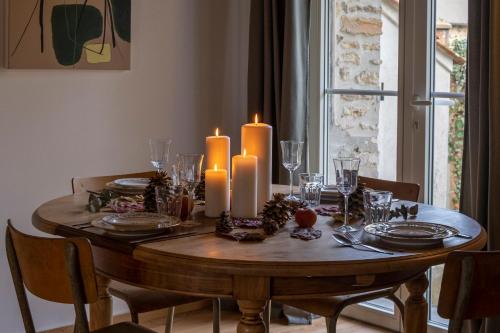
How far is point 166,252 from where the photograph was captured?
1991 millimetres

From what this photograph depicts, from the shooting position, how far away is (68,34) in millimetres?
3574

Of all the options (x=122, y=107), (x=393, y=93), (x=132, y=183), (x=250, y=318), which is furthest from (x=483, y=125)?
(x=122, y=107)

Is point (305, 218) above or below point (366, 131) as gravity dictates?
below

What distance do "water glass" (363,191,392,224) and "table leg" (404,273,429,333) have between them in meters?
0.26

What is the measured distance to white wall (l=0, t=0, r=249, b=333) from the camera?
352 cm

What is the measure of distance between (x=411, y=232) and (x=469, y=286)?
14.4 inches

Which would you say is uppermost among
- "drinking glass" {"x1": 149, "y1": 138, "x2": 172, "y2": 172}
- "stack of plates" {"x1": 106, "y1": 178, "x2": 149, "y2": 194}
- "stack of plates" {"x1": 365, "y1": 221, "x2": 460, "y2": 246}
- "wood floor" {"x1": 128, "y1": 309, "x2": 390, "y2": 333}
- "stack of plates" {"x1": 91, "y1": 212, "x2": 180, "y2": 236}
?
"drinking glass" {"x1": 149, "y1": 138, "x2": 172, "y2": 172}

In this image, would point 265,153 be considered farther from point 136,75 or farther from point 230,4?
point 230,4

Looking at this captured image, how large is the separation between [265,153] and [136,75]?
1551 mm

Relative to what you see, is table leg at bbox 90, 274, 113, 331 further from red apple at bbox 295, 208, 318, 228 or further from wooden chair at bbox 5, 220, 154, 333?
red apple at bbox 295, 208, 318, 228

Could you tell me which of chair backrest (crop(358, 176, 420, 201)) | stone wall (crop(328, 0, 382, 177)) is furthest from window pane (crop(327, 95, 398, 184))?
chair backrest (crop(358, 176, 420, 201))

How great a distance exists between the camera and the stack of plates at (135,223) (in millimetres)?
2178

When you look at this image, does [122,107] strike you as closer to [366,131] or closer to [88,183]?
[88,183]

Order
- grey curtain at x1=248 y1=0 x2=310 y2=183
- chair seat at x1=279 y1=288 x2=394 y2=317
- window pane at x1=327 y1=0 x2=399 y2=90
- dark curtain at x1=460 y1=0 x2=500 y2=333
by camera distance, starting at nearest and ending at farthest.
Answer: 1. chair seat at x1=279 y1=288 x2=394 y2=317
2. dark curtain at x1=460 y1=0 x2=500 y2=333
3. window pane at x1=327 y1=0 x2=399 y2=90
4. grey curtain at x1=248 y1=0 x2=310 y2=183
